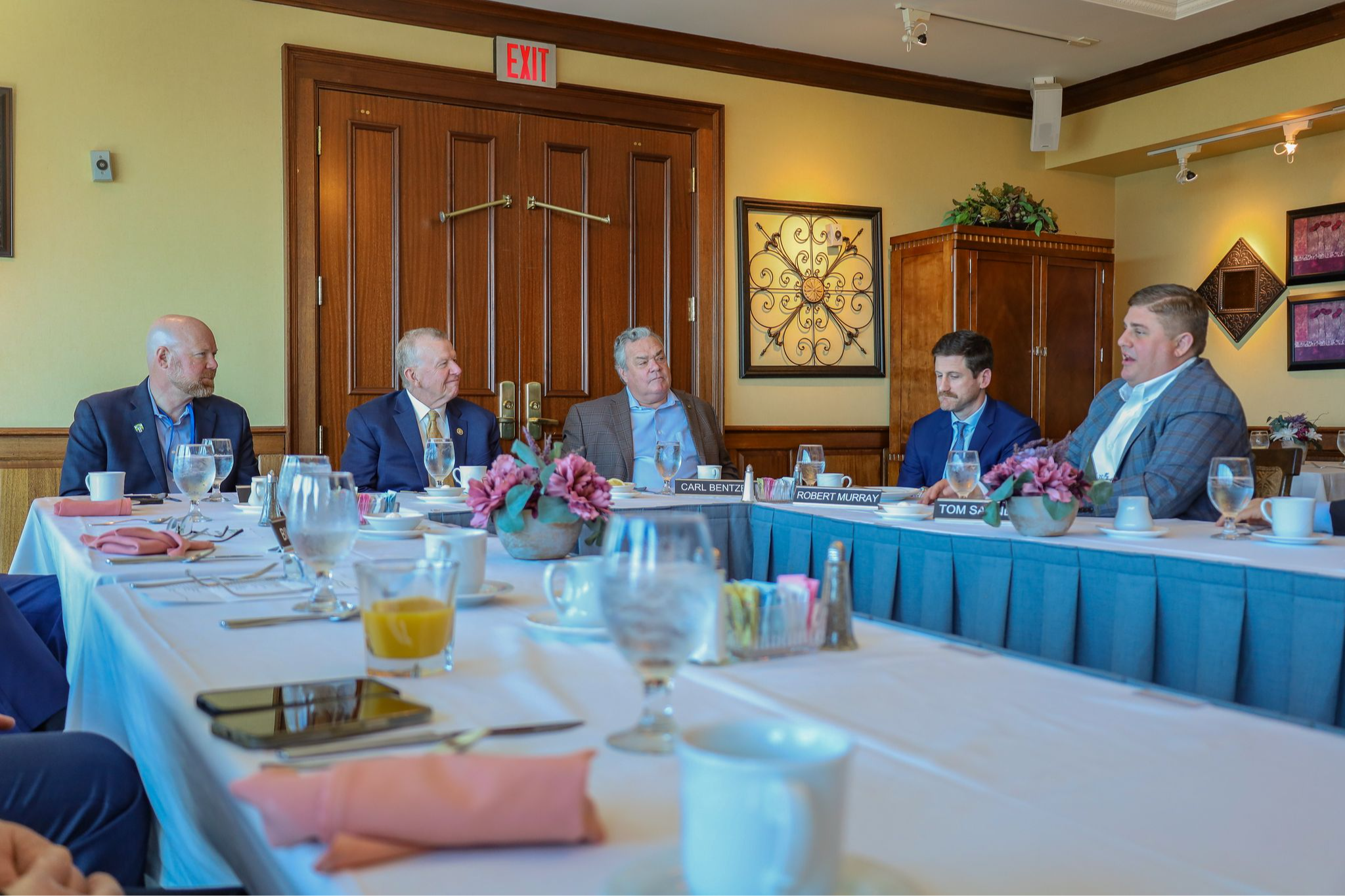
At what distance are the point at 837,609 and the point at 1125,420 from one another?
233 centimetres

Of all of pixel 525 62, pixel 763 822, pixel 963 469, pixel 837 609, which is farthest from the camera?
pixel 525 62

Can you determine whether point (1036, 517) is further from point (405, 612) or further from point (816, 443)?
point (816, 443)

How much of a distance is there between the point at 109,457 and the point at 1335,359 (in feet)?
18.7

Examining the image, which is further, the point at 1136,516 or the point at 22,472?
the point at 22,472

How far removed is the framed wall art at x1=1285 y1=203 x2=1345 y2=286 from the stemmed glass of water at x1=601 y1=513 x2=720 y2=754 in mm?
6074

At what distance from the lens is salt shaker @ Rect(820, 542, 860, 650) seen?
47.3 inches

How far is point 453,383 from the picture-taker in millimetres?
4309

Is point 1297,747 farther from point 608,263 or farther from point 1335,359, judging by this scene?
point 1335,359

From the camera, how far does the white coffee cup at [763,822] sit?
0.51 meters

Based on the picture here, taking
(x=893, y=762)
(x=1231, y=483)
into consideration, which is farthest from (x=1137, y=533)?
(x=893, y=762)

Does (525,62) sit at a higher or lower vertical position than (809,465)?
higher

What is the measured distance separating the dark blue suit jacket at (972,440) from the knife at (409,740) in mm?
3205

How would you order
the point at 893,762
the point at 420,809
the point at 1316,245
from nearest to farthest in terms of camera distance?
the point at 420,809, the point at 893,762, the point at 1316,245

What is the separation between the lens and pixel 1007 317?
5965 millimetres
